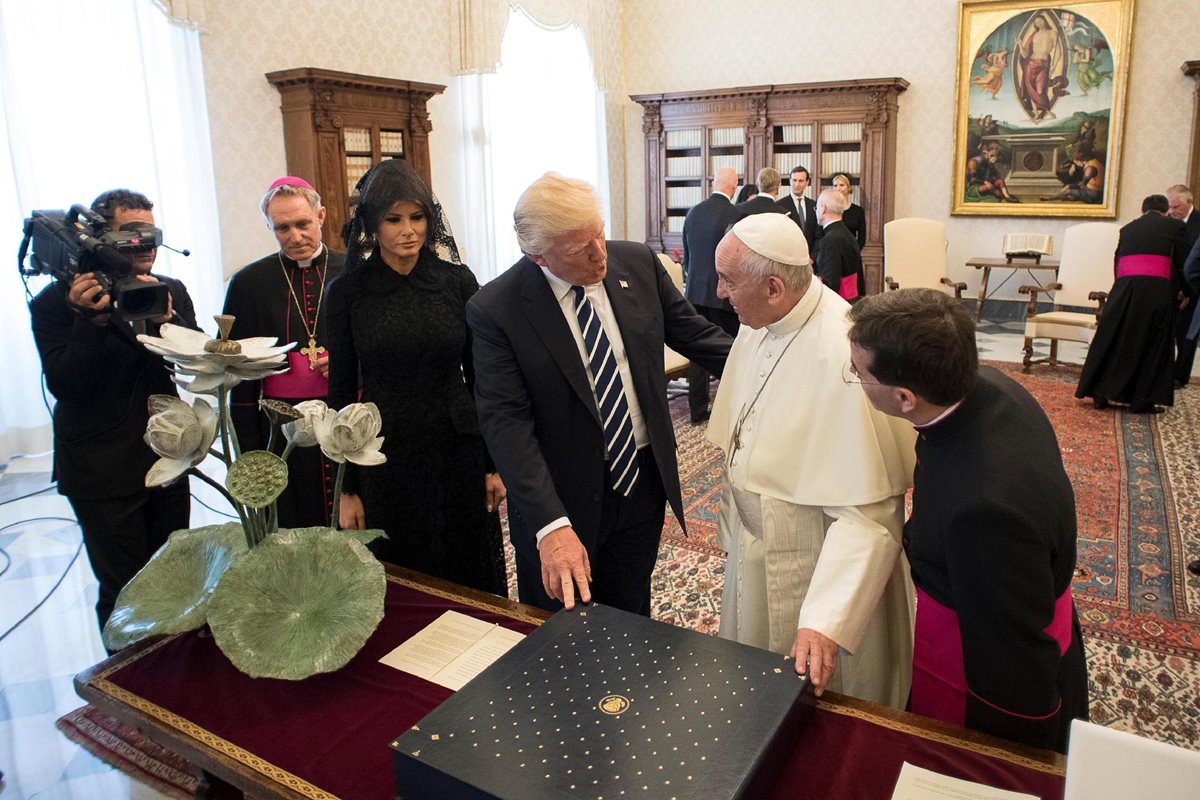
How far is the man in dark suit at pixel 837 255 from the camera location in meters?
7.04

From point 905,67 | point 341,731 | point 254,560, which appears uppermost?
point 905,67

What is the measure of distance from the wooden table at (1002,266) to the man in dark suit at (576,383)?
870cm

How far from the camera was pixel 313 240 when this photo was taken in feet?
9.49

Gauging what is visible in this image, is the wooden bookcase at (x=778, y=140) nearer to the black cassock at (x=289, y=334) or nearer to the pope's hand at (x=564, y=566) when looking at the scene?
the black cassock at (x=289, y=334)

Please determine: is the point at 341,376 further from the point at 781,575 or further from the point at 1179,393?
the point at 1179,393

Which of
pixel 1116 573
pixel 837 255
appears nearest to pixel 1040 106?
pixel 837 255

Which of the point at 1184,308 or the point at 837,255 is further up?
the point at 837,255

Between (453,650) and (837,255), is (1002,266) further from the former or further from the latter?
(453,650)

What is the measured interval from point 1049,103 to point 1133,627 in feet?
26.6

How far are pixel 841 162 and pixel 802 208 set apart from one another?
5.54 feet

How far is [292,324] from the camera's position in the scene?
287 centimetres

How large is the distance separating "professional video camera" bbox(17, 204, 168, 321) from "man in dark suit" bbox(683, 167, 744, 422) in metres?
4.42

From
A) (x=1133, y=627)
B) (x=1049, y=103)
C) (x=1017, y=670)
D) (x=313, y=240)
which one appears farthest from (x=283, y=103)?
(x=1049, y=103)

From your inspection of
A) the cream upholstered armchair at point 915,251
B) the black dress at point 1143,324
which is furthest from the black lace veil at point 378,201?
the cream upholstered armchair at point 915,251
